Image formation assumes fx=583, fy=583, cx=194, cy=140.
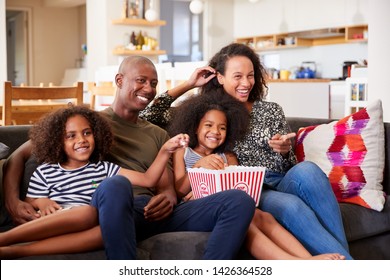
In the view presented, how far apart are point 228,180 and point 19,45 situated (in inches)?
385

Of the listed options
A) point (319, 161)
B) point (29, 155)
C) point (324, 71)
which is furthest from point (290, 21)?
point (29, 155)

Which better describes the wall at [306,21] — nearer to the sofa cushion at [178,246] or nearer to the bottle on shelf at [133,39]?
the bottle on shelf at [133,39]

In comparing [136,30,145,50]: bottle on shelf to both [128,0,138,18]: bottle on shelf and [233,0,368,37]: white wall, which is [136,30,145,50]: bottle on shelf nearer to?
[128,0,138,18]: bottle on shelf

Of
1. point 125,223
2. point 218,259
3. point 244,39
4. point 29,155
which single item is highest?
point 244,39

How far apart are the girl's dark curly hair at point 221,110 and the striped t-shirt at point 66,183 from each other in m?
0.40

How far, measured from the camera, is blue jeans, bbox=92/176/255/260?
1705 mm

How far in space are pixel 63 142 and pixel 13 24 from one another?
993 cm

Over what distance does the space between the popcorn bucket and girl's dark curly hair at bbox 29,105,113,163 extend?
0.35 m

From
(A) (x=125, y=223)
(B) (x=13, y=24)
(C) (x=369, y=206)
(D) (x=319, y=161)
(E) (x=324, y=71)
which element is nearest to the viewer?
(A) (x=125, y=223)

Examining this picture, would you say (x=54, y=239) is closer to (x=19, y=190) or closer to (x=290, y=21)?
(x=19, y=190)

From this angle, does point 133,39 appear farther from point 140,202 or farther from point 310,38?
point 140,202

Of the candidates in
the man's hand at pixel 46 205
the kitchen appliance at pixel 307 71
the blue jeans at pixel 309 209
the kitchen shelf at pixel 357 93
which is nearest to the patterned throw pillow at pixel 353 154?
the blue jeans at pixel 309 209

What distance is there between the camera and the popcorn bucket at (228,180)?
6.38 ft

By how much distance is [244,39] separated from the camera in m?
10.1
